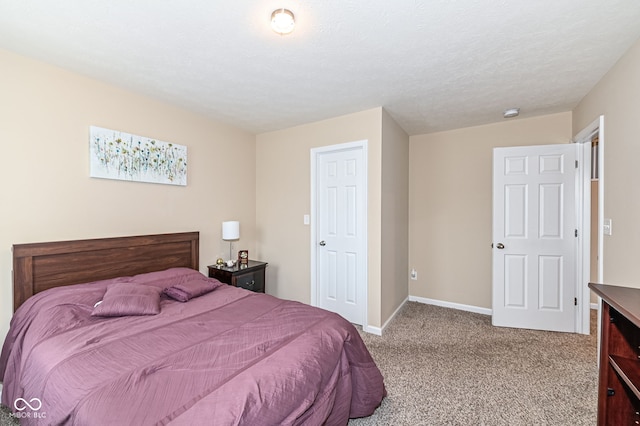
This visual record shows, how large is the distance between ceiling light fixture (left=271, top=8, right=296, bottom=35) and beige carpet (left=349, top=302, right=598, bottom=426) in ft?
7.97

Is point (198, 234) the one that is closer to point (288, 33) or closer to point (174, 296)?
point (174, 296)

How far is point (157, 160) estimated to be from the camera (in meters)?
2.79

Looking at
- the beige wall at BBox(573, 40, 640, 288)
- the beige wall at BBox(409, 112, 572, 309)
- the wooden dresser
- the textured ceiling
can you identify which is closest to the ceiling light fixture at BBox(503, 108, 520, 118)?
the textured ceiling

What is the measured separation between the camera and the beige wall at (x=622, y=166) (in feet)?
5.97

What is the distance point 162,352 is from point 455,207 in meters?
3.67

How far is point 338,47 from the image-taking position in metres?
1.90

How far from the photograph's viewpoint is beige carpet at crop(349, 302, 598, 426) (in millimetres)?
1812

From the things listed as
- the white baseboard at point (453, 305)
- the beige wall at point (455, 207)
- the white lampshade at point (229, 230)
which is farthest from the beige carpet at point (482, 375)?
the white lampshade at point (229, 230)

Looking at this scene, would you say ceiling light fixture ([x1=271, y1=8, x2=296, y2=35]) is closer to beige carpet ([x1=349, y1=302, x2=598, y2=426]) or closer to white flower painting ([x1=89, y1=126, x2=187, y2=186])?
white flower painting ([x1=89, y1=126, x2=187, y2=186])

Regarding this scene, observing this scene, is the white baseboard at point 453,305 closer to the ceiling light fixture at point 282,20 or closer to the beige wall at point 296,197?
the beige wall at point 296,197

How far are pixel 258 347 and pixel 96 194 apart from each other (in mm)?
2059

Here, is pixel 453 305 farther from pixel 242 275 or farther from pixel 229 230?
pixel 229 230

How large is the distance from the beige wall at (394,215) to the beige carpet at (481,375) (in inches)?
18.0

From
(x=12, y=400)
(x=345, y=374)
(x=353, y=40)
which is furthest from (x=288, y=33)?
(x=12, y=400)
